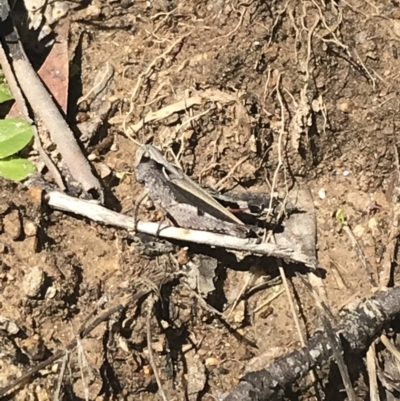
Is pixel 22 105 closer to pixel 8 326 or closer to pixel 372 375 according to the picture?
pixel 8 326

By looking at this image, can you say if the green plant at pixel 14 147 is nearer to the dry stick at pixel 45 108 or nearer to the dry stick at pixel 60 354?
the dry stick at pixel 45 108

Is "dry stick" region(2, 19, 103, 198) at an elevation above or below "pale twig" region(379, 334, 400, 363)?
above

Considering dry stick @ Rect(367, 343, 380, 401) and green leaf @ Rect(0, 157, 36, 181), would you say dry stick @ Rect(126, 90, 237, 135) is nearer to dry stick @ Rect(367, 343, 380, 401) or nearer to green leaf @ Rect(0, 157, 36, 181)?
green leaf @ Rect(0, 157, 36, 181)

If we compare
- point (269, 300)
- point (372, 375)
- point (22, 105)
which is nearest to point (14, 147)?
point (22, 105)

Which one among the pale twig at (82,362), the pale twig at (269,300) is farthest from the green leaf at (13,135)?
the pale twig at (269,300)

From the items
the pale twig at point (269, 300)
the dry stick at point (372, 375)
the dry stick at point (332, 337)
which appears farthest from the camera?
the pale twig at point (269, 300)

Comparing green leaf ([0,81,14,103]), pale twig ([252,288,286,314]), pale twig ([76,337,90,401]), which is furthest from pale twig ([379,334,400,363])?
green leaf ([0,81,14,103])

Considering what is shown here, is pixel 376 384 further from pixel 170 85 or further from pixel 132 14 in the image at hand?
pixel 132 14
